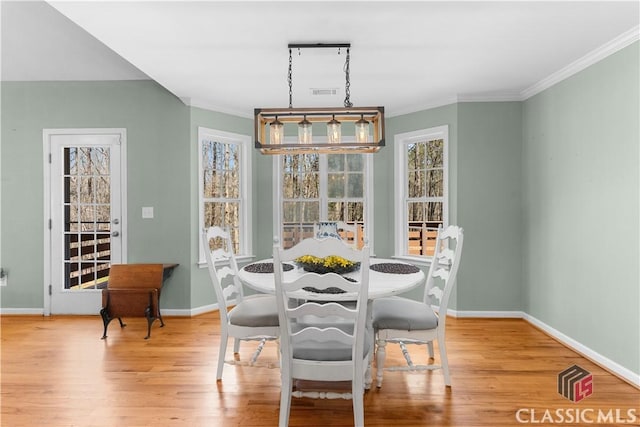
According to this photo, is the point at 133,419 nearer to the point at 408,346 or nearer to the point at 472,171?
the point at 408,346

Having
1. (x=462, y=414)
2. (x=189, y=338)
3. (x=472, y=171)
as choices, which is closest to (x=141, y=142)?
(x=189, y=338)

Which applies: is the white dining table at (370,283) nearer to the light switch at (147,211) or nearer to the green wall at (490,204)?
the green wall at (490,204)

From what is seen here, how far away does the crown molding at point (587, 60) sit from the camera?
260 cm

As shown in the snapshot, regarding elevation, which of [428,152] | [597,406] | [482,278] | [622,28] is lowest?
[597,406]

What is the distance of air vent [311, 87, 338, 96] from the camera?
385cm

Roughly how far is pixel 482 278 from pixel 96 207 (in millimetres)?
4393

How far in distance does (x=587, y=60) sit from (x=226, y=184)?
3.80m

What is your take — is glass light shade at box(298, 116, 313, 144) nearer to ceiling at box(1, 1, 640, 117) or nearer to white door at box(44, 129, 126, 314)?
ceiling at box(1, 1, 640, 117)

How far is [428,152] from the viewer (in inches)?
176

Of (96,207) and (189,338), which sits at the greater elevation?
(96,207)

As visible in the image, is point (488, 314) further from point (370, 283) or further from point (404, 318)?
point (370, 283)

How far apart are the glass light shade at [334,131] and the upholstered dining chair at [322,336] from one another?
96 centimetres

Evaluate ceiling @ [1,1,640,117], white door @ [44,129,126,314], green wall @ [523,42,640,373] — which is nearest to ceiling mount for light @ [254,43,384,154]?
ceiling @ [1,1,640,117]

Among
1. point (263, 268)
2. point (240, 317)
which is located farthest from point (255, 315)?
point (263, 268)
